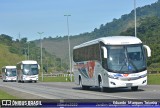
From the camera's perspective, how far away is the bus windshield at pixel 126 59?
28.1 meters

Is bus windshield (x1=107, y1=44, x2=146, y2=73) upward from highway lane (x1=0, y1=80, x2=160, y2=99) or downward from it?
upward

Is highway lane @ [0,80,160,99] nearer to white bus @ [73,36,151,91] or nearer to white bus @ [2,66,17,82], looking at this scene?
white bus @ [73,36,151,91]

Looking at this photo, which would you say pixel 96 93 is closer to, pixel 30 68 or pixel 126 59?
pixel 126 59

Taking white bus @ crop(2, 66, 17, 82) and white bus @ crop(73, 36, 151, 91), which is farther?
white bus @ crop(2, 66, 17, 82)

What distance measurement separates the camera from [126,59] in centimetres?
2809

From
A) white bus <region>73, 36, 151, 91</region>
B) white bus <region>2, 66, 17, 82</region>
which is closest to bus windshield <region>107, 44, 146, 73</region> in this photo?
white bus <region>73, 36, 151, 91</region>

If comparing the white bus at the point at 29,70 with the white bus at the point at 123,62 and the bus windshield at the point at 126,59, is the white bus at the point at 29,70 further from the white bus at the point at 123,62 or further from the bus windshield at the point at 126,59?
the bus windshield at the point at 126,59

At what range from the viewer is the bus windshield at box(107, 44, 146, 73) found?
28.1m

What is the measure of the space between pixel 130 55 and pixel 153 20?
432 ft

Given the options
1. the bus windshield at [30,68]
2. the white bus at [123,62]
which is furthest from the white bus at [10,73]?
the white bus at [123,62]

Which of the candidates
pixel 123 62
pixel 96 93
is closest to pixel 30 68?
pixel 96 93

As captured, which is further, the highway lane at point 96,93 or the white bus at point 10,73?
the white bus at point 10,73

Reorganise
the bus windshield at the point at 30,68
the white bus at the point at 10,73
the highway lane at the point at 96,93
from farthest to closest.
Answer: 1. the white bus at the point at 10,73
2. the bus windshield at the point at 30,68
3. the highway lane at the point at 96,93

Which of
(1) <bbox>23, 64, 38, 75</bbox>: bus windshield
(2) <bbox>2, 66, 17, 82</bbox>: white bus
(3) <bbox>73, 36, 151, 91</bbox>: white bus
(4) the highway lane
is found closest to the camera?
(4) the highway lane
